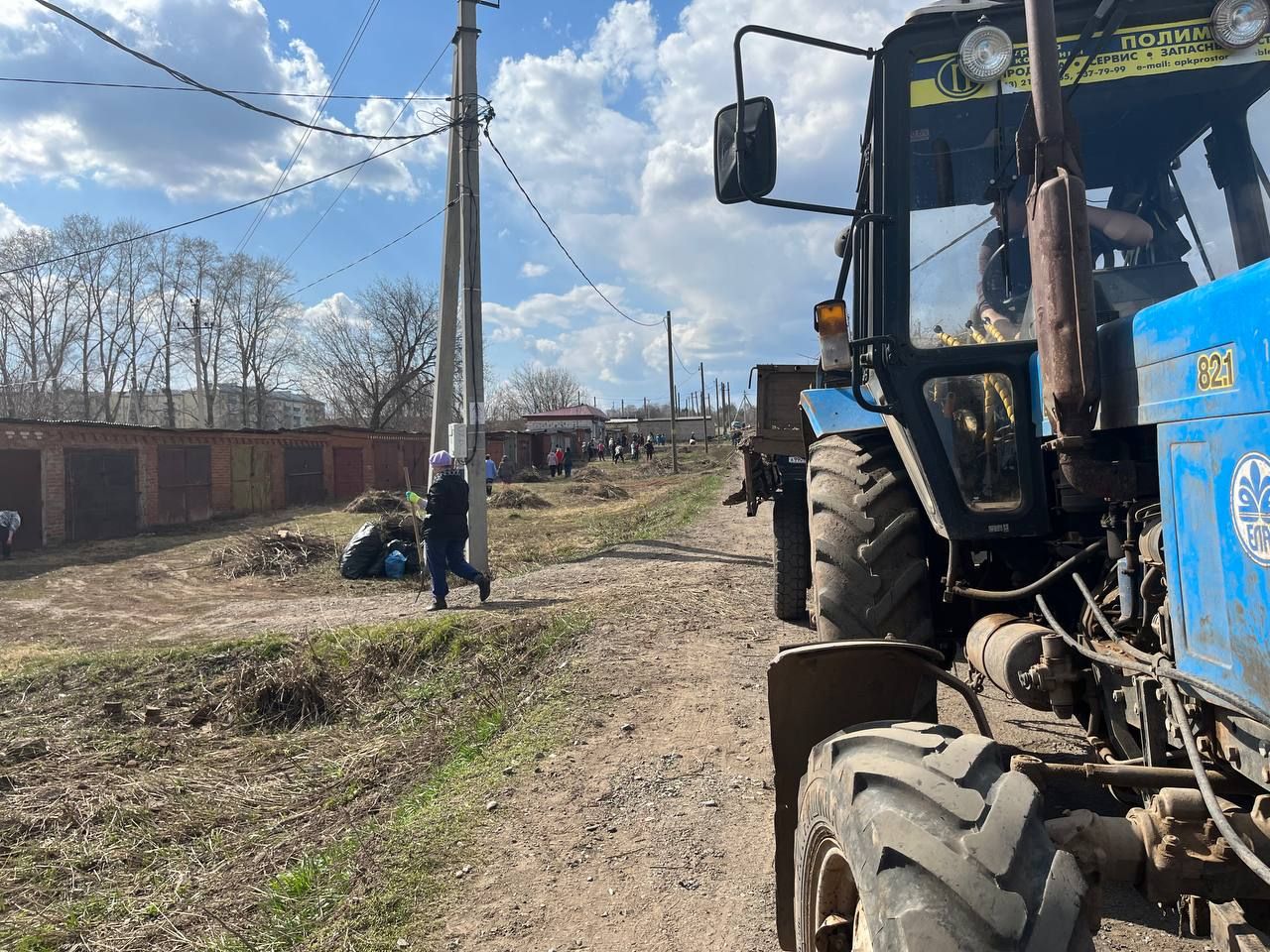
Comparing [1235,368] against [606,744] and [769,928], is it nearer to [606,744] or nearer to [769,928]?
[769,928]

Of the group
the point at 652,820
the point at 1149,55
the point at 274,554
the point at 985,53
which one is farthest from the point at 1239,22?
the point at 274,554

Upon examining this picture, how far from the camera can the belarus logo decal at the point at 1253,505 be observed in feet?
5.40

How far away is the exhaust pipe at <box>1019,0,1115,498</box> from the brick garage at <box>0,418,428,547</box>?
1543 centimetres

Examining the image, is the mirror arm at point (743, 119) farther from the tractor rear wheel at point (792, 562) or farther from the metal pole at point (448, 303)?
the metal pole at point (448, 303)

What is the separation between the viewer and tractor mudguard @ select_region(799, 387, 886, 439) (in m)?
3.75

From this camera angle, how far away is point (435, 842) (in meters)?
3.58

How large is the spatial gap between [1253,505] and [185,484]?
23.5 metres

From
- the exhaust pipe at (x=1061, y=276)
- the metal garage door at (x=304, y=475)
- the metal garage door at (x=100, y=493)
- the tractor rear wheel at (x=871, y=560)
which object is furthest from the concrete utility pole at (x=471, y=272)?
the metal garage door at (x=304, y=475)

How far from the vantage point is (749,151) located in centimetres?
293

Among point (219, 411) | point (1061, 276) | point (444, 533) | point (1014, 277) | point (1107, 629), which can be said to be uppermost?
point (219, 411)

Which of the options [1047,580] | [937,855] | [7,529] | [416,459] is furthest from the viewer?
[416,459]

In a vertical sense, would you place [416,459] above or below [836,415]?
above

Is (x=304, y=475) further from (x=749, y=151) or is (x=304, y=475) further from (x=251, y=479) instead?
(x=749, y=151)

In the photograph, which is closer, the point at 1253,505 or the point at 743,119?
the point at 1253,505
